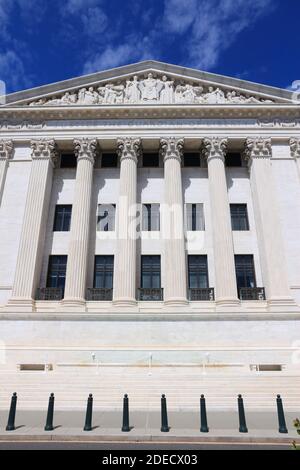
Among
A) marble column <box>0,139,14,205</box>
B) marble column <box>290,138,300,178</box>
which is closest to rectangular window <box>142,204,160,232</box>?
marble column <box>0,139,14,205</box>

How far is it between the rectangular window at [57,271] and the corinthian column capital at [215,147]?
15.0 metres

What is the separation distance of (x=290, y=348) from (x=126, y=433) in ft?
46.7

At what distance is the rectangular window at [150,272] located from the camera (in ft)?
84.1

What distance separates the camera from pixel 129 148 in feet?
92.9

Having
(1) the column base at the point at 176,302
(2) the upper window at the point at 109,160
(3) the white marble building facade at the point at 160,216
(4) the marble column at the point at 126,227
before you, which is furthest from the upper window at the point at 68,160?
(1) the column base at the point at 176,302

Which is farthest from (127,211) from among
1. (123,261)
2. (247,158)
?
(247,158)

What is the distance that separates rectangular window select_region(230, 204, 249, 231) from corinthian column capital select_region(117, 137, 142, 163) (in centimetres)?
943

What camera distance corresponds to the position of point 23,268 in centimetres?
2423

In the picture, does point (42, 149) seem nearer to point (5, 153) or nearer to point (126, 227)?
point (5, 153)

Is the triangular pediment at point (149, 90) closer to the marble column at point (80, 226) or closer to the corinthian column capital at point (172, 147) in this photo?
the corinthian column capital at point (172, 147)

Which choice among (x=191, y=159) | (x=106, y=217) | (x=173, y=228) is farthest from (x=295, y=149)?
(x=106, y=217)

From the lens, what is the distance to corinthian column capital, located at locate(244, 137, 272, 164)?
1112 inches

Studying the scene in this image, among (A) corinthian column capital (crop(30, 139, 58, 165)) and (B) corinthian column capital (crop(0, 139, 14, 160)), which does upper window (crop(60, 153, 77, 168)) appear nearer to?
(A) corinthian column capital (crop(30, 139, 58, 165))
